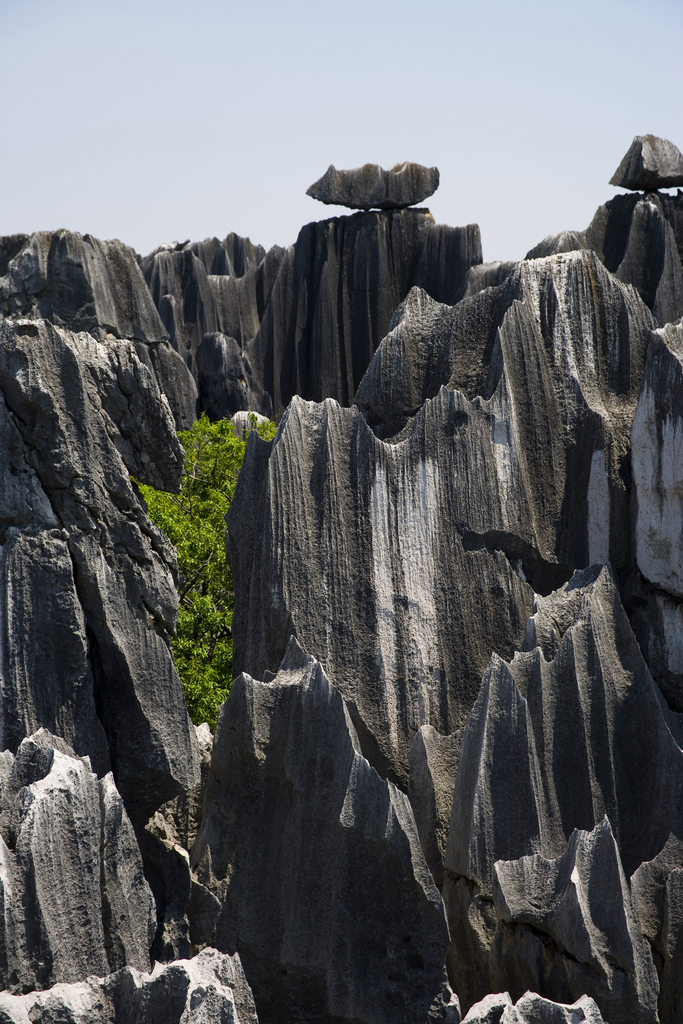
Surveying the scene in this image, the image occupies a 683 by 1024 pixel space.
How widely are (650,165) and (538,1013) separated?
2145cm

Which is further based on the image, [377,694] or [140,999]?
[377,694]

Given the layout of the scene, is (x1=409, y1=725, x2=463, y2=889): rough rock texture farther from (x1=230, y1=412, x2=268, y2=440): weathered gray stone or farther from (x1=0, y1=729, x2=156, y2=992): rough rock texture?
(x1=230, y1=412, x2=268, y2=440): weathered gray stone

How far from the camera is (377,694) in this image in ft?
32.8

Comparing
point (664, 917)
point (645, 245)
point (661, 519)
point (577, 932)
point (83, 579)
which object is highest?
point (645, 245)

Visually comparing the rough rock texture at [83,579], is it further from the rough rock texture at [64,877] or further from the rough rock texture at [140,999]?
the rough rock texture at [140,999]

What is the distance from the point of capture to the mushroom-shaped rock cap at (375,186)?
2789cm

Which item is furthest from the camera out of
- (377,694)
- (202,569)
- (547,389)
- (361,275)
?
(361,275)

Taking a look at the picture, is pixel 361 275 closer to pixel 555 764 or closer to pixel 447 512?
pixel 447 512

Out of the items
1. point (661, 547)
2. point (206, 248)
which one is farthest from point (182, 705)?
point (206, 248)

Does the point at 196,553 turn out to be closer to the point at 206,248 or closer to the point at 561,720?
the point at 561,720

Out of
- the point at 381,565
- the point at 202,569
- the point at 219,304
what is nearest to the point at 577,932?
the point at 381,565

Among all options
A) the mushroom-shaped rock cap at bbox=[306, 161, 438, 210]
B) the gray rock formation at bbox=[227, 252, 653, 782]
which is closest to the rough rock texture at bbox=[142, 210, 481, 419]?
the mushroom-shaped rock cap at bbox=[306, 161, 438, 210]

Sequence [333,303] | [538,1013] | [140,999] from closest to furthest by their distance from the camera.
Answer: [140,999], [538,1013], [333,303]

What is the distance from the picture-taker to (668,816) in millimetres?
8672
